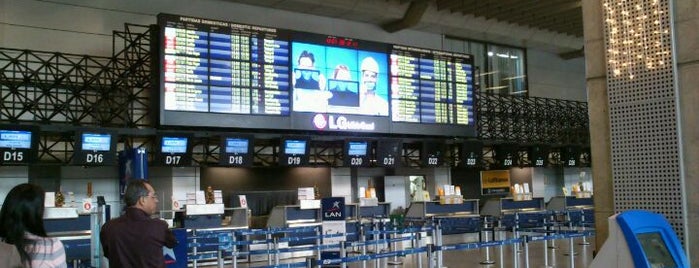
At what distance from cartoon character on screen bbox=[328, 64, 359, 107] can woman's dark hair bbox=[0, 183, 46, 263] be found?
13320 mm

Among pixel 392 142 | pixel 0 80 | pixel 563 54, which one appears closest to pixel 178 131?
pixel 0 80

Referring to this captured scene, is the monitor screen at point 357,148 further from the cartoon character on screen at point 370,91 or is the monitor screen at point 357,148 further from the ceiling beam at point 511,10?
the ceiling beam at point 511,10

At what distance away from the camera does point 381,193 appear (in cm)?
2075

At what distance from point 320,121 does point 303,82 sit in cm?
104

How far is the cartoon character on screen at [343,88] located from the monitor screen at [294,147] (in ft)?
4.30

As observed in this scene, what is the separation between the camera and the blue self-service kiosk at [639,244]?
498 centimetres

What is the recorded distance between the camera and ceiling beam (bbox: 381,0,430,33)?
781 inches

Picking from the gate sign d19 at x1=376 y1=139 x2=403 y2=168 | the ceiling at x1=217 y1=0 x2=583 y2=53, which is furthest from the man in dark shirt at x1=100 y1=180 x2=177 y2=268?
the ceiling at x1=217 y1=0 x2=583 y2=53

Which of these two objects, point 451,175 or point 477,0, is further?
point 451,175

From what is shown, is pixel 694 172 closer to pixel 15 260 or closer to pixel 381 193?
pixel 15 260

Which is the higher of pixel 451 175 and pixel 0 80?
pixel 0 80

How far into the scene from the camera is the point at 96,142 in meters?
13.4

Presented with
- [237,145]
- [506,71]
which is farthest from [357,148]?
[506,71]

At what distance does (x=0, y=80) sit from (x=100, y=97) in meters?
2.17
